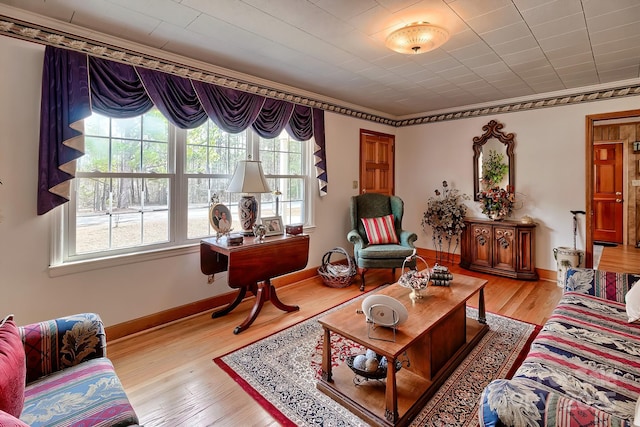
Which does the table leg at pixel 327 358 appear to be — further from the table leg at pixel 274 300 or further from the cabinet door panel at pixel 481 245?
the cabinet door panel at pixel 481 245

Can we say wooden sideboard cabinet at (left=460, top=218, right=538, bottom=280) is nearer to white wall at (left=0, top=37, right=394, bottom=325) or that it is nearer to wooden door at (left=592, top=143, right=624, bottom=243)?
wooden door at (left=592, top=143, right=624, bottom=243)

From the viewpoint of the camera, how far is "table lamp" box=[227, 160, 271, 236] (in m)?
2.76

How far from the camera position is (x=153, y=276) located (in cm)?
265

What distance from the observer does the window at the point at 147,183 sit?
2.36 metres

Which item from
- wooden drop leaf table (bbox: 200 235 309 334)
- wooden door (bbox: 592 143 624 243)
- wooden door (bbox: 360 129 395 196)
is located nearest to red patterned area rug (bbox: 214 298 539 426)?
wooden drop leaf table (bbox: 200 235 309 334)

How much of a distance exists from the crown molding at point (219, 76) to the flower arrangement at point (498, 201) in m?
1.08

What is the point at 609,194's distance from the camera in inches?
231

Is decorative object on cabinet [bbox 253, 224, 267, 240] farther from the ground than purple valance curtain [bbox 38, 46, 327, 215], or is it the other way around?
purple valance curtain [bbox 38, 46, 327, 215]

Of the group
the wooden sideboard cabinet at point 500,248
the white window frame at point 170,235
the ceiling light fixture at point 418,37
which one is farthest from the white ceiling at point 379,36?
the wooden sideboard cabinet at point 500,248

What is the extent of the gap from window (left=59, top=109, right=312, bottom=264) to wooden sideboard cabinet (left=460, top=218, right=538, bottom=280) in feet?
9.48

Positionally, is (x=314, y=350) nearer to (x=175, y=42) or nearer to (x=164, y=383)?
(x=164, y=383)

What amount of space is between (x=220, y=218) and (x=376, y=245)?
1954 mm

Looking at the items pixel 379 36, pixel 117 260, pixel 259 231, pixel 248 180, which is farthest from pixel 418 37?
pixel 117 260

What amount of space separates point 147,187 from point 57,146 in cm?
67
